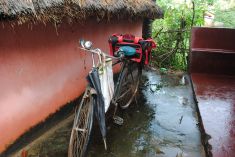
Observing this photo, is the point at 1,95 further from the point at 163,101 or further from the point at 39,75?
the point at 163,101

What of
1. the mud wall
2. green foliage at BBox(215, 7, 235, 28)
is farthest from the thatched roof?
green foliage at BBox(215, 7, 235, 28)

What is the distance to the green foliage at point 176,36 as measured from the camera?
9.52 meters

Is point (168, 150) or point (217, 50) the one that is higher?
point (217, 50)

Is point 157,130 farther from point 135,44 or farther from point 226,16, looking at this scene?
point 226,16

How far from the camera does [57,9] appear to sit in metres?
3.96

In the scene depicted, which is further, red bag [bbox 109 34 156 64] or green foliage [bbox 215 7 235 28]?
green foliage [bbox 215 7 235 28]

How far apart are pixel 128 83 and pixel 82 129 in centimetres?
217

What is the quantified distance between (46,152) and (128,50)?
216 centimetres

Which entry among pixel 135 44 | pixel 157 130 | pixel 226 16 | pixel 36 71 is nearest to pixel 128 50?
pixel 135 44

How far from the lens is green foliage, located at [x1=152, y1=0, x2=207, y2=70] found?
9516mm

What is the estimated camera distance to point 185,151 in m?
4.58

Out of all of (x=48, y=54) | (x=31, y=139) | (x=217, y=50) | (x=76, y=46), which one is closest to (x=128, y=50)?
(x=76, y=46)

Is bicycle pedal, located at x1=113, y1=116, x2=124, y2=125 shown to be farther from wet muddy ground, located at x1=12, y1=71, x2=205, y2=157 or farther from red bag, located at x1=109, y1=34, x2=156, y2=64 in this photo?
red bag, located at x1=109, y1=34, x2=156, y2=64

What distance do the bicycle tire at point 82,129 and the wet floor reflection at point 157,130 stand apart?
47 cm
